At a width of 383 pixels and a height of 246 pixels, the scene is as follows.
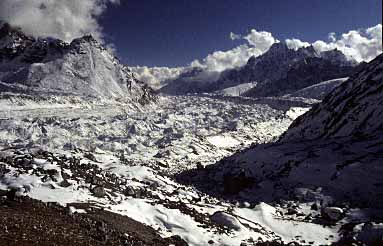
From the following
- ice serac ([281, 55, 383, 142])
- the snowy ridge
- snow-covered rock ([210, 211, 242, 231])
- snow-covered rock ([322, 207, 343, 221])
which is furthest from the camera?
ice serac ([281, 55, 383, 142])

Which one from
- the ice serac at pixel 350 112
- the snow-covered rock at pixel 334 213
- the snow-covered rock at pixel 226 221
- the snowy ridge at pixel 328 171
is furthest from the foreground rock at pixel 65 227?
the ice serac at pixel 350 112

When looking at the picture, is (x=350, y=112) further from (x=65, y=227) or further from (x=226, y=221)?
(x=65, y=227)

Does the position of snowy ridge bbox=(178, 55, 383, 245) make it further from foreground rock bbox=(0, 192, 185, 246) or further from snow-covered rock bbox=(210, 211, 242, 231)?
foreground rock bbox=(0, 192, 185, 246)

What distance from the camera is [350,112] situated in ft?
225

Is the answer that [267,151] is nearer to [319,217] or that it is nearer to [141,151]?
[319,217]

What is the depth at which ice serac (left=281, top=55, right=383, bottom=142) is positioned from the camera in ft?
208

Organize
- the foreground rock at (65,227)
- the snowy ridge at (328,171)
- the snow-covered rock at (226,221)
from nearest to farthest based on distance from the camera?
the foreground rock at (65,227)
the snow-covered rock at (226,221)
the snowy ridge at (328,171)

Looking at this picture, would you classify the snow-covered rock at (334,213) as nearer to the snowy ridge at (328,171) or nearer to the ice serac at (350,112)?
the snowy ridge at (328,171)

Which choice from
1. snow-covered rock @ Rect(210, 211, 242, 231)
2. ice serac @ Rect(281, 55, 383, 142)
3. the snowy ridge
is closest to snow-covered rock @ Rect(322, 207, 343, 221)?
the snowy ridge

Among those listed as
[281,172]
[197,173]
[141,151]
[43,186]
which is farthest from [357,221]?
[141,151]

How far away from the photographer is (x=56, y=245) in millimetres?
17234

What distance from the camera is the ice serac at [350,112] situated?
208 feet

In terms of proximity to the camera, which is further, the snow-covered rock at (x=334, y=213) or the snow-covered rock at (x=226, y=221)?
the snow-covered rock at (x=334, y=213)

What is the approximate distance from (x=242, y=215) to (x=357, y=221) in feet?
33.9
